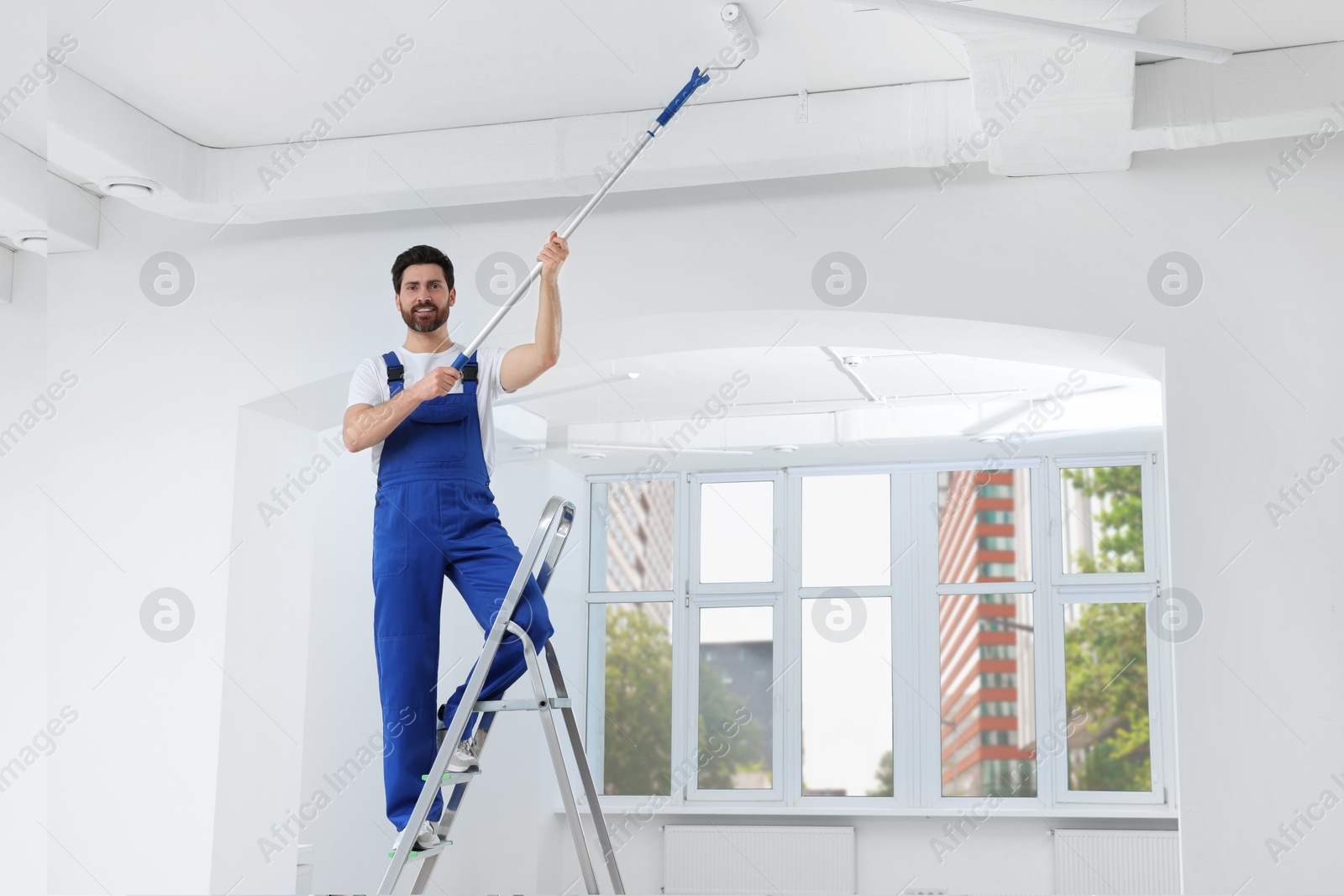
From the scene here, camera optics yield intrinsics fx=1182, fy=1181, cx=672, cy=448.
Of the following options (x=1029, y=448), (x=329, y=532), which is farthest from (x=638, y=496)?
(x=329, y=532)

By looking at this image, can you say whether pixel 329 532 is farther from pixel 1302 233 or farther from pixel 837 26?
pixel 1302 233

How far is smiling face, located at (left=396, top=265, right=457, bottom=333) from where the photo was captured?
10.1ft

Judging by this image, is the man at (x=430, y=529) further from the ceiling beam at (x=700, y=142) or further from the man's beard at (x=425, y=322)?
the ceiling beam at (x=700, y=142)

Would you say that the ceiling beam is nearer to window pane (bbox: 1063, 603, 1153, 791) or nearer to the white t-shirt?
the white t-shirt

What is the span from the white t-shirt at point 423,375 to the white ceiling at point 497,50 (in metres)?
0.98

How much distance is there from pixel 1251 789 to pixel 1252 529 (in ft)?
2.36

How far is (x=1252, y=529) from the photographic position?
3.37 metres

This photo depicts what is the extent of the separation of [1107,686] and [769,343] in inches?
273

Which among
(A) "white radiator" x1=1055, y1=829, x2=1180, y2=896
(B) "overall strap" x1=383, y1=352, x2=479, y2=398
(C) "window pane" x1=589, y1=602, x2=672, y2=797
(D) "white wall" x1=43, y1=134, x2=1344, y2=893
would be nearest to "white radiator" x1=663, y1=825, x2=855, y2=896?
(C) "window pane" x1=589, y1=602, x2=672, y2=797

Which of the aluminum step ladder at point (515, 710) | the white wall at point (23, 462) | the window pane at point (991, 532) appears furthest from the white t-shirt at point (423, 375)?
the window pane at point (991, 532)

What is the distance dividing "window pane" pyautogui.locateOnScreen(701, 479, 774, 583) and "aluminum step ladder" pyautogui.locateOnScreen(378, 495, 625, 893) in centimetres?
556

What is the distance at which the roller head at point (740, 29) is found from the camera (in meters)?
3.16

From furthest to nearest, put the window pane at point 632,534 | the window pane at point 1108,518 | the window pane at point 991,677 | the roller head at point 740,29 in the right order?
the window pane at point 991,677, the window pane at point 1108,518, the window pane at point 632,534, the roller head at point 740,29

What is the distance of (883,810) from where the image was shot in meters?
7.51
